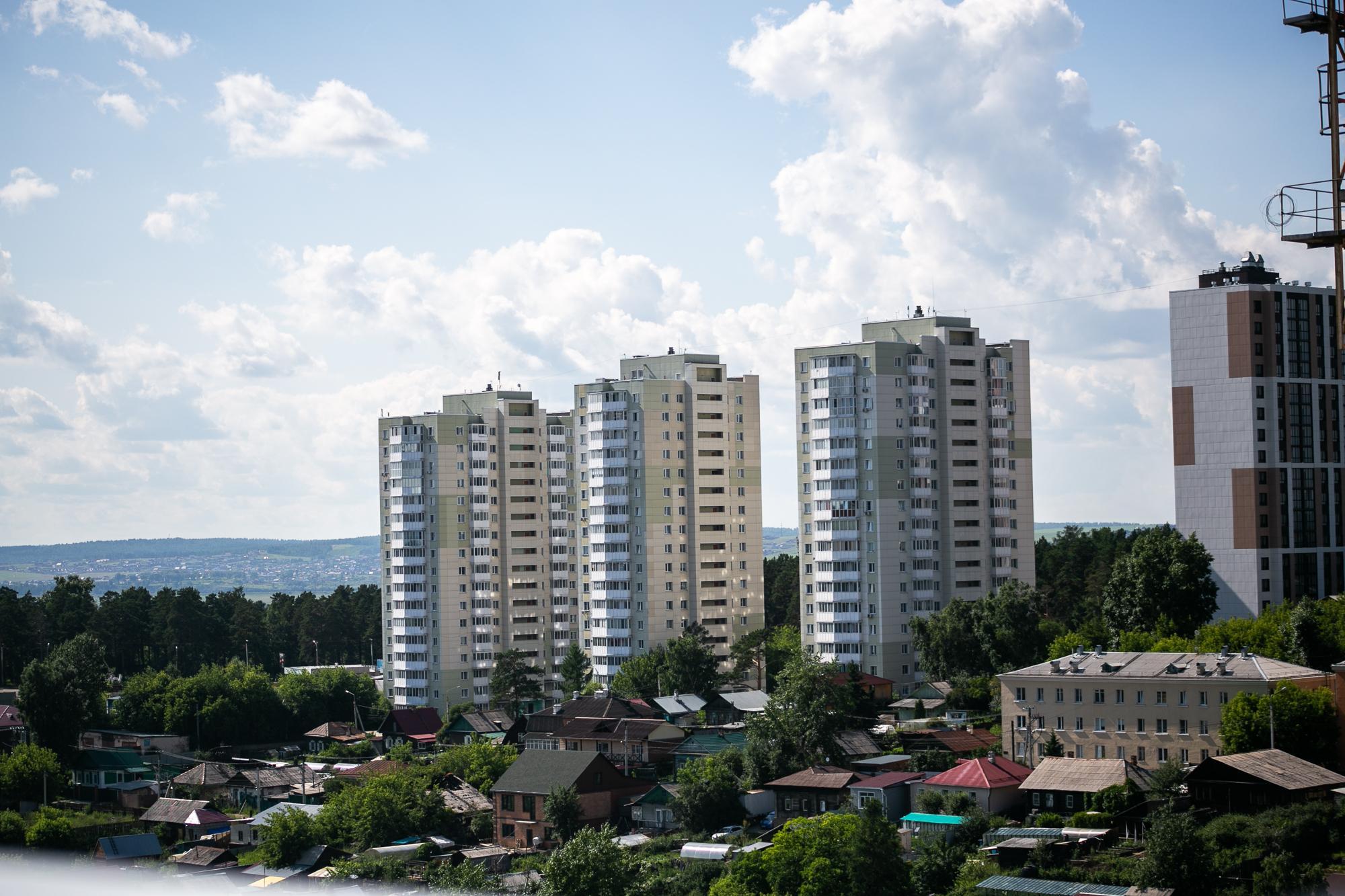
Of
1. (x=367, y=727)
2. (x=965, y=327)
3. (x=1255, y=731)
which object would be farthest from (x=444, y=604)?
(x=1255, y=731)

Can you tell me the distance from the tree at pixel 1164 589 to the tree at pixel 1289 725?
11050 mm

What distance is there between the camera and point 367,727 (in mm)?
53625

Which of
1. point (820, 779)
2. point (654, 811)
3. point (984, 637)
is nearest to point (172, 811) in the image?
point (654, 811)

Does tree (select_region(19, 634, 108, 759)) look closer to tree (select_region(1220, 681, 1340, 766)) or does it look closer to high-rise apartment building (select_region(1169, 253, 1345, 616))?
tree (select_region(1220, 681, 1340, 766))

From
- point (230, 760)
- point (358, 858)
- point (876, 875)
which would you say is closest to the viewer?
point (876, 875)

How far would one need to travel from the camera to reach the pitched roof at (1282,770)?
2638cm

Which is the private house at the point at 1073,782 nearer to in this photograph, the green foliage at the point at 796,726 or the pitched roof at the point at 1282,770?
the pitched roof at the point at 1282,770

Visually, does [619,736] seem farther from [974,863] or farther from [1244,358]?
[1244,358]

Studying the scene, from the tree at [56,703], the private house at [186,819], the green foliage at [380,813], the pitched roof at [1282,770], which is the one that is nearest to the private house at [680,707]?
the green foliage at [380,813]

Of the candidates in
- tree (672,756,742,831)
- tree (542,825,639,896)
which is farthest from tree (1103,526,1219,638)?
tree (542,825,639,896)

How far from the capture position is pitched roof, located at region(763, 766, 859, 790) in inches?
1283

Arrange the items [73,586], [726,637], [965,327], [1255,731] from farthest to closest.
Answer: [73,586] < [726,637] < [965,327] < [1255,731]

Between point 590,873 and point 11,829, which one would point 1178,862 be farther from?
point 11,829

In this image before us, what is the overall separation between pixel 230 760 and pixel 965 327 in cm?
2985
